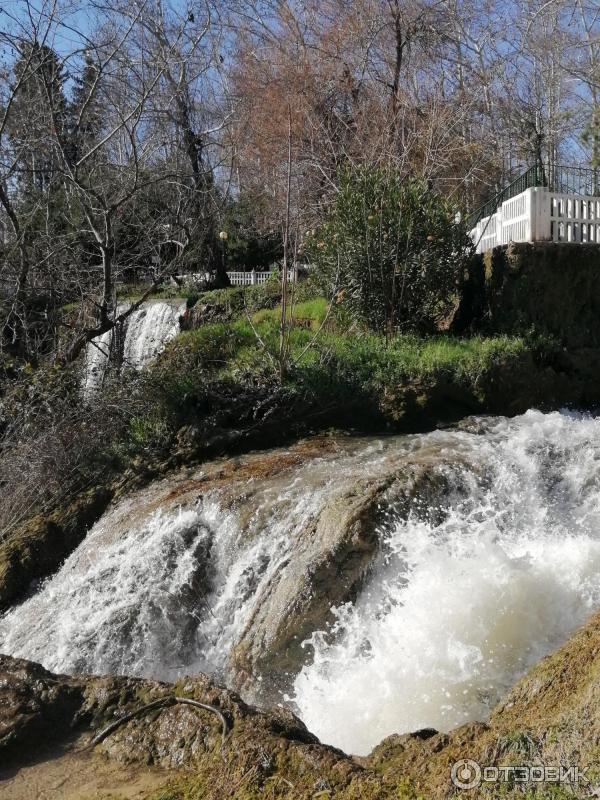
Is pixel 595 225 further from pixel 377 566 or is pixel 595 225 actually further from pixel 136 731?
pixel 136 731

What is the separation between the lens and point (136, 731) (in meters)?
3.37

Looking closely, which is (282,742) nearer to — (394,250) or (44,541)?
(44,541)

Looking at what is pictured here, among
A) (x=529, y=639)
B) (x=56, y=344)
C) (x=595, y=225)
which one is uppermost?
(x=595, y=225)

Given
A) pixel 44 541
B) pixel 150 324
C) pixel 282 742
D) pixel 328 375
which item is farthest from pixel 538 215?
pixel 282 742

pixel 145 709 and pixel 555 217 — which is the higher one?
pixel 555 217

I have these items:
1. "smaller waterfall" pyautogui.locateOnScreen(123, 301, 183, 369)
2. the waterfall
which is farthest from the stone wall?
"smaller waterfall" pyautogui.locateOnScreen(123, 301, 183, 369)

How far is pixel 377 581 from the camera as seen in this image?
5418 millimetres

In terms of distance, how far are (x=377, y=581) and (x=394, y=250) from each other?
5.82 m

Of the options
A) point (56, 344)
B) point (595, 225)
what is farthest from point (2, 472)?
point (595, 225)

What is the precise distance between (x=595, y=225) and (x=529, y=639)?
798 cm

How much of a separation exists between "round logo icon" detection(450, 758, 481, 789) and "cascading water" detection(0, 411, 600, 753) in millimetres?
1706

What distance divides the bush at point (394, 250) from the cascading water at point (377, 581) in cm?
297

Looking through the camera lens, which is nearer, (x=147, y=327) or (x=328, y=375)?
(x=328, y=375)

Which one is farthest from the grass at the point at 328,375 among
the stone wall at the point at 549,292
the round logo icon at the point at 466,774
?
the round logo icon at the point at 466,774
